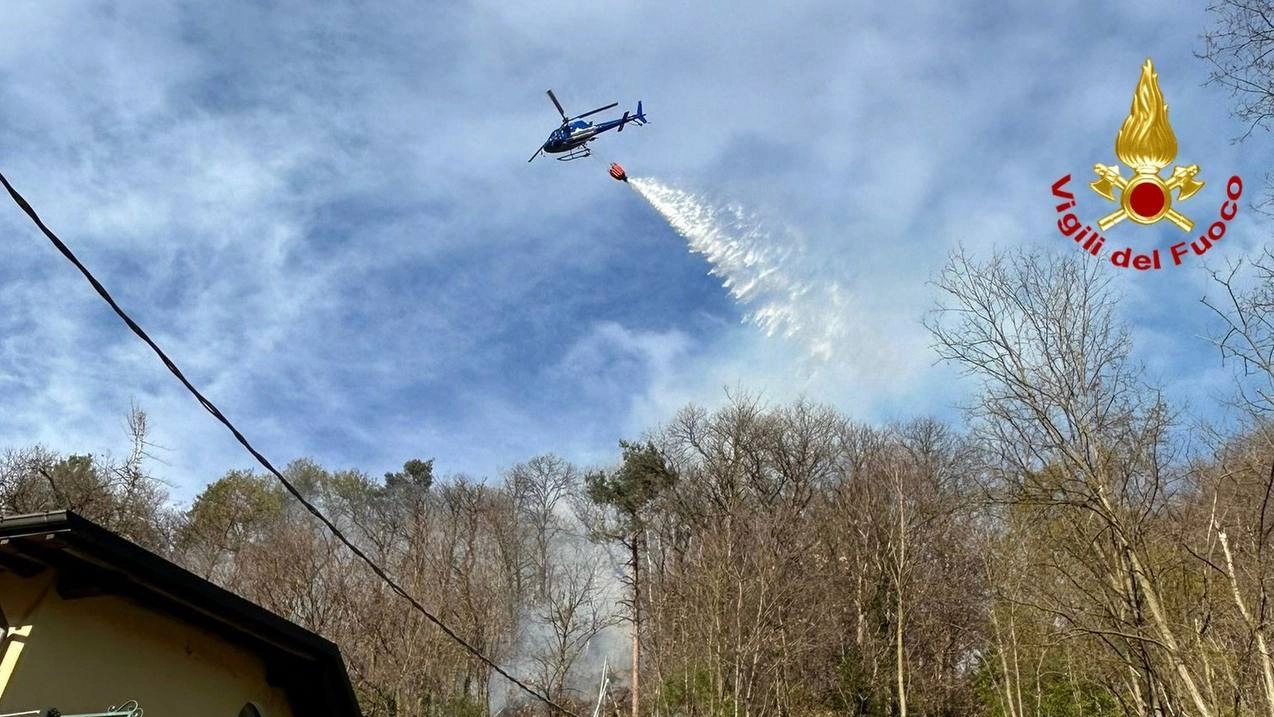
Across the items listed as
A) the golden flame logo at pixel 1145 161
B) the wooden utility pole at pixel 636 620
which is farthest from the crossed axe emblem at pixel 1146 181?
the wooden utility pole at pixel 636 620

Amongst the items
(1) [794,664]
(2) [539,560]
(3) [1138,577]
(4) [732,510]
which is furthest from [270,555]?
(3) [1138,577]

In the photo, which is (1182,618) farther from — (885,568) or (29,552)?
(885,568)

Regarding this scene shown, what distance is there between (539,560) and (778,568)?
18.7 metres

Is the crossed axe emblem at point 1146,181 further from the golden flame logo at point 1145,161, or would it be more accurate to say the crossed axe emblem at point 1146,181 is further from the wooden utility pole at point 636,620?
the wooden utility pole at point 636,620

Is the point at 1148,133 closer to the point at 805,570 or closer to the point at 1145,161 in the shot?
the point at 1145,161

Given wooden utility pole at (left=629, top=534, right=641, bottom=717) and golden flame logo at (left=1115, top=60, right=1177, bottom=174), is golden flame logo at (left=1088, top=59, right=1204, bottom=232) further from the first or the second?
wooden utility pole at (left=629, top=534, right=641, bottom=717)

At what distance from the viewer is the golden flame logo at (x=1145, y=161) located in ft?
33.1

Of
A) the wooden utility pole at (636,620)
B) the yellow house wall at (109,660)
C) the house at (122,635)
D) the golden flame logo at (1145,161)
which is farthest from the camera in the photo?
the wooden utility pole at (636,620)

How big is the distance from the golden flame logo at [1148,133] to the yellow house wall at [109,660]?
11.0 m

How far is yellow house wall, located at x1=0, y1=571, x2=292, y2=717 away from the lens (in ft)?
19.7

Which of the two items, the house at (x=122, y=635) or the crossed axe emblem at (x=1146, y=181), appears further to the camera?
the crossed axe emblem at (x=1146, y=181)

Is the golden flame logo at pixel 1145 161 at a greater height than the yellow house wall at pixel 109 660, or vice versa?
the golden flame logo at pixel 1145 161

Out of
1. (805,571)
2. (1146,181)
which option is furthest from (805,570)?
(1146,181)

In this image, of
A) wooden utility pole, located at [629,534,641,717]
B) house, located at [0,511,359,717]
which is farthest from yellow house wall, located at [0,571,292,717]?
wooden utility pole, located at [629,534,641,717]
